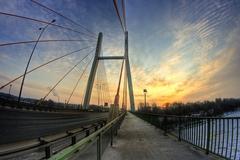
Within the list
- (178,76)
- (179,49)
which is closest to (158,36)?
(179,49)

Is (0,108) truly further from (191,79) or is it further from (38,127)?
(191,79)

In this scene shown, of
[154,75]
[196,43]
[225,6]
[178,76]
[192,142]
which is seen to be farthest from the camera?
[154,75]

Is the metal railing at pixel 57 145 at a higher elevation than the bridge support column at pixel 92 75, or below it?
below

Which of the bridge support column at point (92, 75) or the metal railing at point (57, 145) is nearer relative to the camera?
the metal railing at point (57, 145)

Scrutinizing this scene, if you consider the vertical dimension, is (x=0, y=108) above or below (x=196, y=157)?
above

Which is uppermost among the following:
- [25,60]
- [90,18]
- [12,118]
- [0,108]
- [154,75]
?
[90,18]

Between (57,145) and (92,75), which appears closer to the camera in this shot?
(57,145)

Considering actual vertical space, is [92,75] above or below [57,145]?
above

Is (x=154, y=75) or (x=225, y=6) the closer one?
(x=225, y=6)

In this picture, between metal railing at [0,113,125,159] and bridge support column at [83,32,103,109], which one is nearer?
metal railing at [0,113,125,159]

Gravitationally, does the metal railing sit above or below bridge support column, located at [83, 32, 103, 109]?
below

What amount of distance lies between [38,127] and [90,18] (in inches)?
247

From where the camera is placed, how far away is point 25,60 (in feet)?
25.3

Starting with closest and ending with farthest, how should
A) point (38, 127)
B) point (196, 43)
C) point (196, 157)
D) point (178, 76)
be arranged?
point (196, 157)
point (38, 127)
point (196, 43)
point (178, 76)
